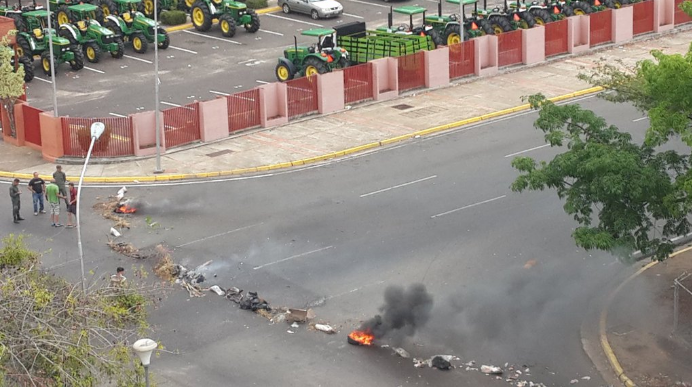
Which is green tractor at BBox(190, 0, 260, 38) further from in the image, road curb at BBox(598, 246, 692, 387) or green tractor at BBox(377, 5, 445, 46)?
road curb at BBox(598, 246, 692, 387)

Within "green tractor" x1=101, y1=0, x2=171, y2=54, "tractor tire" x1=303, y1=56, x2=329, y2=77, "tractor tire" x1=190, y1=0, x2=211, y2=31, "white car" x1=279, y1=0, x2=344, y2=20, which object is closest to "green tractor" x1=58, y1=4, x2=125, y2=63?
"green tractor" x1=101, y1=0, x2=171, y2=54

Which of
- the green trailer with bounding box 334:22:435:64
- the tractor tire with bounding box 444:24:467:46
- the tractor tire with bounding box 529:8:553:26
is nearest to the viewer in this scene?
the green trailer with bounding box 334:22:435:64

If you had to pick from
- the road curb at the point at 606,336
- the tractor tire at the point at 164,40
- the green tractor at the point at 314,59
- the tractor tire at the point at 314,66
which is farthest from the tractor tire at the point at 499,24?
the road curb at the point at 606,336

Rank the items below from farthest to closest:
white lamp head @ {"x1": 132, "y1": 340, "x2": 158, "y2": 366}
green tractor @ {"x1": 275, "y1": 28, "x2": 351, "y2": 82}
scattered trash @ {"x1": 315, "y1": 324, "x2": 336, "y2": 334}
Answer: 1. green tractor @ {"x1": 275, "y1": 28, "x2": 351, "y2": 82}
2. scattered trash @ {"x1": 315, "y1": 324, "x2": 336, "y2": 334}
3. white lamp head @ {"x1": 132, "y1": 340, "x2": 158, "y2": 366}

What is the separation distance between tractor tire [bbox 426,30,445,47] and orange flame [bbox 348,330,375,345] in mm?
25674

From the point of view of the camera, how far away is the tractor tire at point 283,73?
1884 inches

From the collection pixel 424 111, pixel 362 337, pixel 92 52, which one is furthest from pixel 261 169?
pixel 92 52

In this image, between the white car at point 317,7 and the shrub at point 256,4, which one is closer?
the white car at point 317,7

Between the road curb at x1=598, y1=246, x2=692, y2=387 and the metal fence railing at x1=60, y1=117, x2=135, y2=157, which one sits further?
the metal fence railing at x1=60, y1=117, x2=135, y2=157

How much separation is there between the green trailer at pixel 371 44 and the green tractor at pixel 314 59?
→ 0.72 meters

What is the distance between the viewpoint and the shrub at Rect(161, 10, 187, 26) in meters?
57.1

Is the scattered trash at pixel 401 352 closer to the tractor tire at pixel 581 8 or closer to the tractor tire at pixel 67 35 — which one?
the tractor tire at pixel 67 35

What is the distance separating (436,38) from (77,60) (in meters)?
13.7

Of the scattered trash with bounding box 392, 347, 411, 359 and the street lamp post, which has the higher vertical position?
the street lamp post
